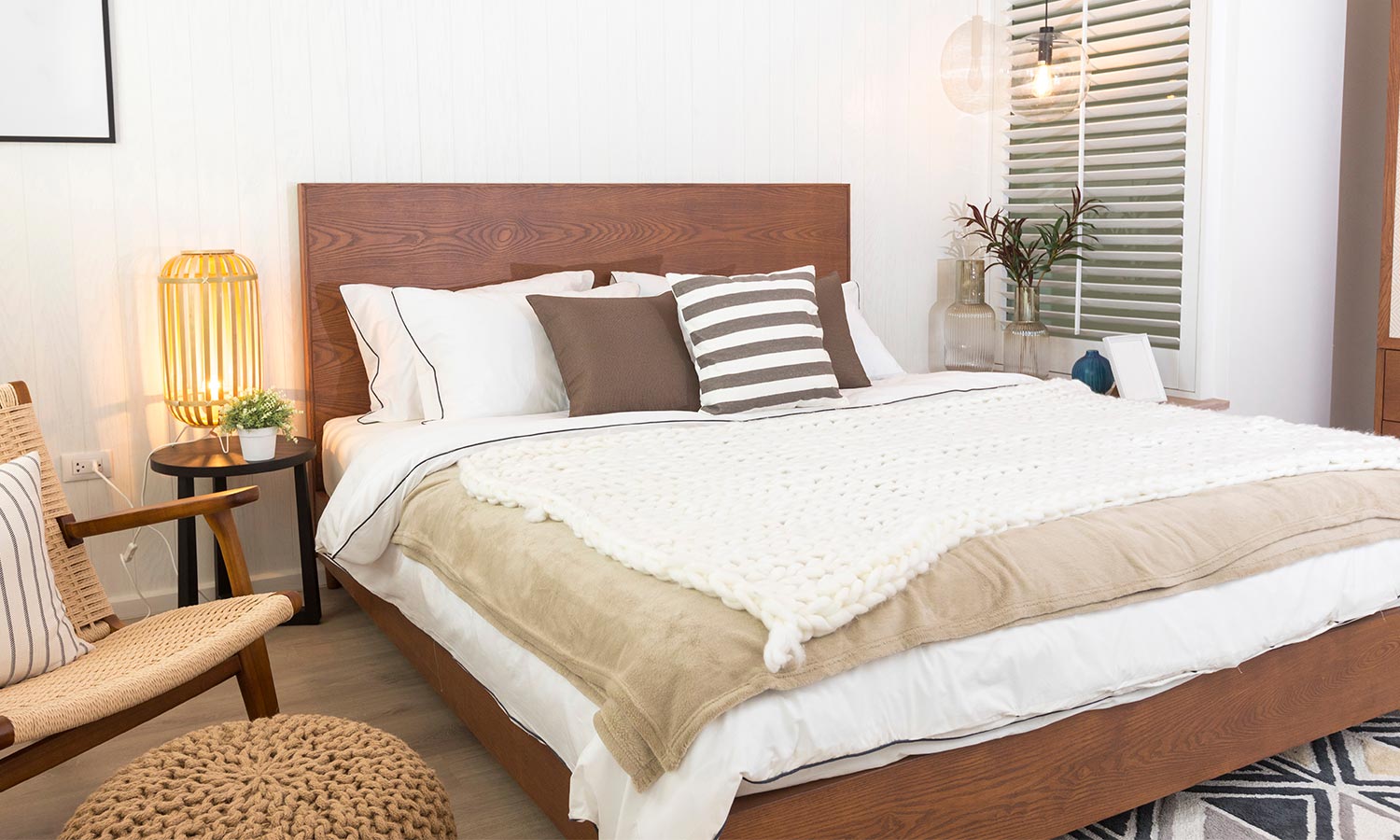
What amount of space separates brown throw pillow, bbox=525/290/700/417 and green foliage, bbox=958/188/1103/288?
167 cm

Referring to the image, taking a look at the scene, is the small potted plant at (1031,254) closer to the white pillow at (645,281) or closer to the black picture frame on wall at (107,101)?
the white pillow at (645,281)

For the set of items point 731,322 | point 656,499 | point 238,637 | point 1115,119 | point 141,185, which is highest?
point 1115,119

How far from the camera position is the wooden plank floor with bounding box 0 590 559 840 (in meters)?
2.18

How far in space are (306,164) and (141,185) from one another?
1.47ft

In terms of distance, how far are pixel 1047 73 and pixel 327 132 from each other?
2.09 m

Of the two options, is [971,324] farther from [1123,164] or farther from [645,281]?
[645,281]

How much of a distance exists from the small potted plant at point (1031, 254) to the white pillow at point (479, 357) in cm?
182

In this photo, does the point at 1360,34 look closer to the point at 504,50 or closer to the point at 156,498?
the point at 504,50

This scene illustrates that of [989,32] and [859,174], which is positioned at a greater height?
[989,32]

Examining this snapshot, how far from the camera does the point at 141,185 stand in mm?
3166

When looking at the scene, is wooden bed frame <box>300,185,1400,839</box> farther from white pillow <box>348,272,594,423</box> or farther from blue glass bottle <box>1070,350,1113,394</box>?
blue glass bottle <box>1070,350,1113,394</box>

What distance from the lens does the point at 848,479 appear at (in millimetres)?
2230

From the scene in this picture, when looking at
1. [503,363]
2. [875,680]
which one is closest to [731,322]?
[503,363]

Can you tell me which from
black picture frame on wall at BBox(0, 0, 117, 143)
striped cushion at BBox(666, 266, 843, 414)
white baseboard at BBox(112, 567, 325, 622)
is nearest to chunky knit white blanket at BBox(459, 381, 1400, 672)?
striped cushion at BBox(666, 266, 843, 414)
